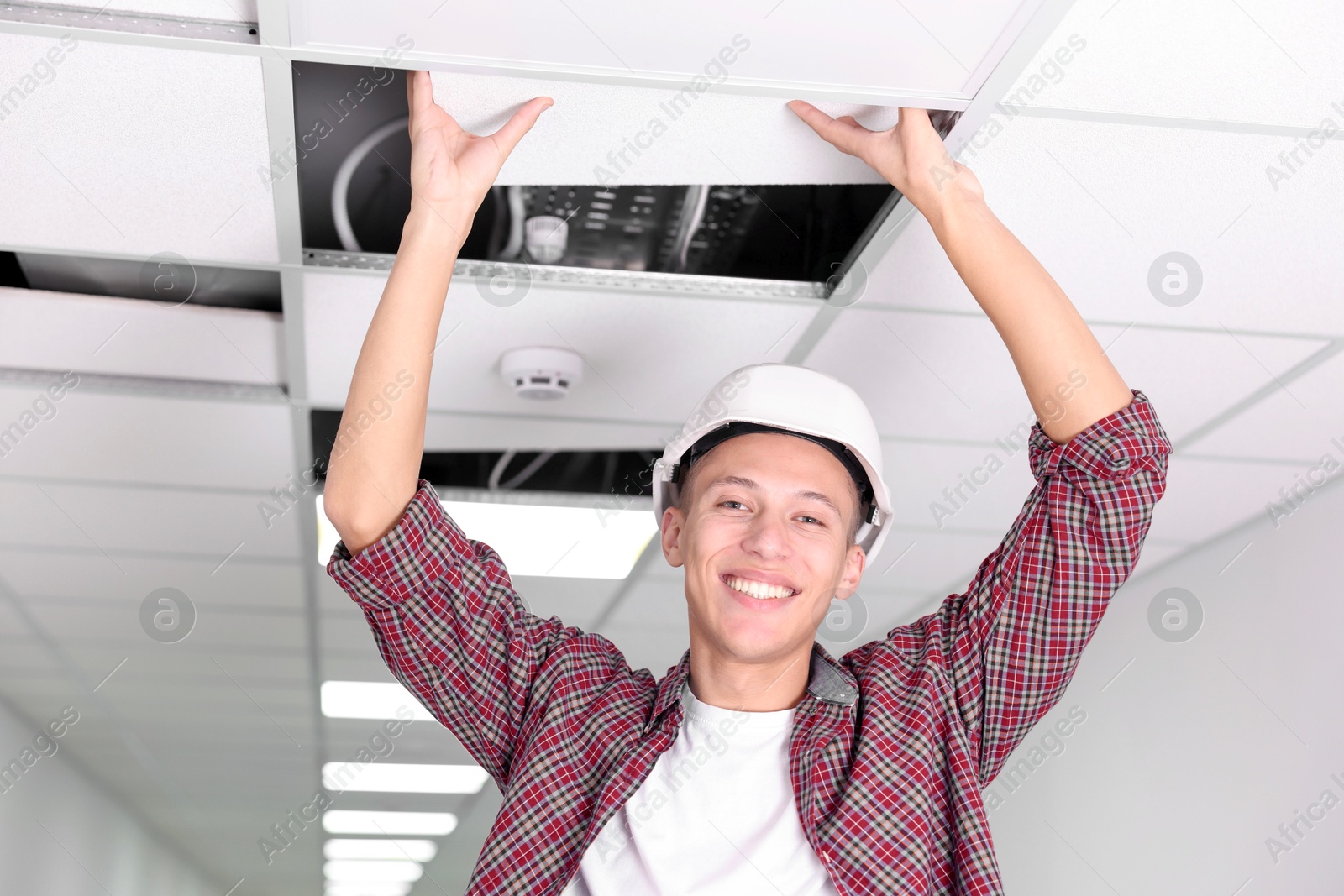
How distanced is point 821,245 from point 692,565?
2.26 ft

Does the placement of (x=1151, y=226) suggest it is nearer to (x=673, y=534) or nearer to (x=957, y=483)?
(x=673, y=534)

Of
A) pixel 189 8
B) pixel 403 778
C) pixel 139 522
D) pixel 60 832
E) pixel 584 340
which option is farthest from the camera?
pixel 403 778

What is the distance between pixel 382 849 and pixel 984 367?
21.5 feet

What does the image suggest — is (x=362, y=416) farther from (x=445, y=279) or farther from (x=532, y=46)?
(x=532, y=46)

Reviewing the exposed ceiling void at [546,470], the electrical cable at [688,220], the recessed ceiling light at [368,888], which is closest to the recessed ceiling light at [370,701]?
the exposed ceiling void at [546,470]

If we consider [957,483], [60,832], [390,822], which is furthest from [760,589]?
[390,822]

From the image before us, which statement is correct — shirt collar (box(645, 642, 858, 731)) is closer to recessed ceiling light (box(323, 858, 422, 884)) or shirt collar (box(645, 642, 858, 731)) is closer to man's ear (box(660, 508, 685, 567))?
man's ear (box(660, 508, 685, 567))

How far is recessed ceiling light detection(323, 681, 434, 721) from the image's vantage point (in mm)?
4281

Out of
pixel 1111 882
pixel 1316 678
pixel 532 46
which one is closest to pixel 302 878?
pixel 1111 882

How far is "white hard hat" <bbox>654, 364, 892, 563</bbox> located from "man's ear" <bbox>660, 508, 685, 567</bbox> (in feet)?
0.28

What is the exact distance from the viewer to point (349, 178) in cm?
184

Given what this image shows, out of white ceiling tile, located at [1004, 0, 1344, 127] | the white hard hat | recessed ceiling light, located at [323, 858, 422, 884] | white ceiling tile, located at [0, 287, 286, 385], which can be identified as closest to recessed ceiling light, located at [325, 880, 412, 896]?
recessed ceiling light, located at [323, 858, 422, 884]

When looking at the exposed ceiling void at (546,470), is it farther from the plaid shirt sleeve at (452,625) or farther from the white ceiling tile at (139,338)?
the plaid shirt sleeve at (452,625)

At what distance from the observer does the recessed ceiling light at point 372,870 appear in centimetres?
803
